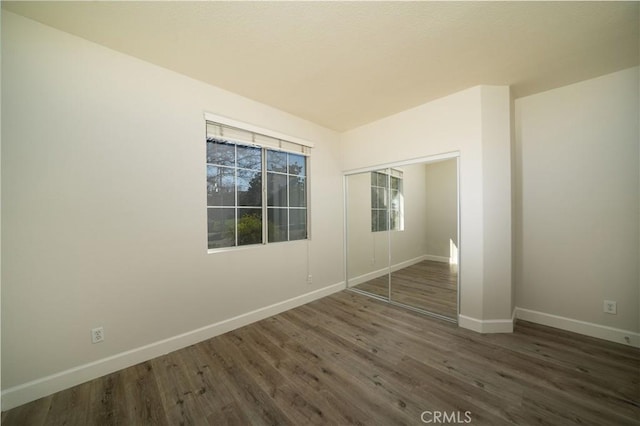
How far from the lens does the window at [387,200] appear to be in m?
3.43

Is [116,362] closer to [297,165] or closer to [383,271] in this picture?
[297,165]

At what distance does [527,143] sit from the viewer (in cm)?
273

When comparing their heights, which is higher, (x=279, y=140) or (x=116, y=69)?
(x=116, y=69)

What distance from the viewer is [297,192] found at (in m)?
3.40

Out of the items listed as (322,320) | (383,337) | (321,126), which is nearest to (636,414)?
(383,337)

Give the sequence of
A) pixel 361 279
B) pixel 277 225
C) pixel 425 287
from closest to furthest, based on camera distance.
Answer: pixel 277 225 → pixel 425 287 → pixel 361 279

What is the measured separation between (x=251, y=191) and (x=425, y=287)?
9.32ft

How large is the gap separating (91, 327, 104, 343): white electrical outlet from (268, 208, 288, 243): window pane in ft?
5.72

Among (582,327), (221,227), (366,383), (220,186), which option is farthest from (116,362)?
(582,327)

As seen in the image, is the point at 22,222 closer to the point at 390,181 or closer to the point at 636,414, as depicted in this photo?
the point at 390,181

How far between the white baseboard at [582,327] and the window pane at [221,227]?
3.64 meters

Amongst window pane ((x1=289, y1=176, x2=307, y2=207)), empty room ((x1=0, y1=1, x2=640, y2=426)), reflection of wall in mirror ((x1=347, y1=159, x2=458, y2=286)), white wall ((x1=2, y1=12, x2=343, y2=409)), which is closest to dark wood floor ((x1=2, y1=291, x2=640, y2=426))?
empty room ((x1=0, y1=1, x2=640, y2=426))

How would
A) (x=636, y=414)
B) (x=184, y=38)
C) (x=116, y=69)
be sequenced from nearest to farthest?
(x=636, y=414)
(x=184, y=38)
(x=116, y=69)

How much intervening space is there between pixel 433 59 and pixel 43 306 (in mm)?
3745
